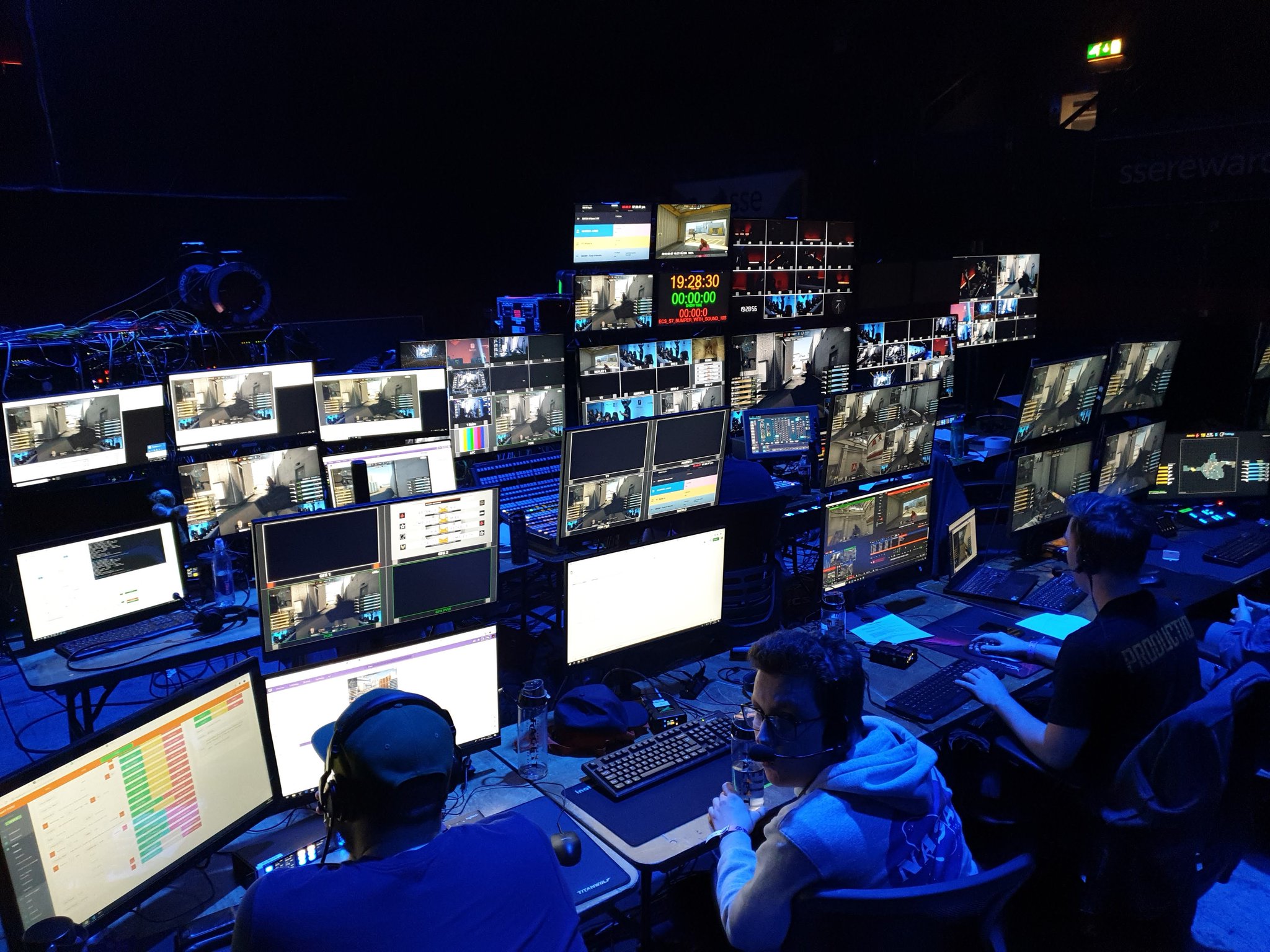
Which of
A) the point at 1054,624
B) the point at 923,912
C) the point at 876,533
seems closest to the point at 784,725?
the point at 923,912

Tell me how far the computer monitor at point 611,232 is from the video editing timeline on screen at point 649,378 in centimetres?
55

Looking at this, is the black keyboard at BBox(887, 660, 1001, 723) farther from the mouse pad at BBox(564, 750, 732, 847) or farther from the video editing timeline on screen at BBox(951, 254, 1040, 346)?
the video editing timeline on screen at BBox(951, 254, 1040, 346)

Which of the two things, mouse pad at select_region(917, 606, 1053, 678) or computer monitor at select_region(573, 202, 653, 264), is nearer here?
mouse pad at select_region(917, 606, 1053, 678)

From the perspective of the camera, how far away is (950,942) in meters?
1.51

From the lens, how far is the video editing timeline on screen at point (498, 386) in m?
5.00

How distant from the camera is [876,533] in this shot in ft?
11.3

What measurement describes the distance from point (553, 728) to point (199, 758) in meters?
0.97

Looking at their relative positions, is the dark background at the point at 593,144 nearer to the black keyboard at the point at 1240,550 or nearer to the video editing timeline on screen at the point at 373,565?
the black keyboard at the point at 1240,550

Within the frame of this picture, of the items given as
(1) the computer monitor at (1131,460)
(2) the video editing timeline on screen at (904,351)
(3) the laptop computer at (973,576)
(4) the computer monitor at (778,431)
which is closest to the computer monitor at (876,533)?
(3) the laptop computer at (973,576)

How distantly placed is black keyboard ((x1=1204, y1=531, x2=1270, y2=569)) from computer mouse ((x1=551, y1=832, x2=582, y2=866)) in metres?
3.50

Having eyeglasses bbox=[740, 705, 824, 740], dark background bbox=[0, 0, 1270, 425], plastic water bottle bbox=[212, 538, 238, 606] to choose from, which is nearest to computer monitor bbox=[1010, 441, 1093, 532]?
dark background bbox=[0, 0, 1270, 425]

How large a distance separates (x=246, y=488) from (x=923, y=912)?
12.2ft

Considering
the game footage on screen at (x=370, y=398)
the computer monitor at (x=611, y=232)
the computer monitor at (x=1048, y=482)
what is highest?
the computer monitor at (x=611, y=232)

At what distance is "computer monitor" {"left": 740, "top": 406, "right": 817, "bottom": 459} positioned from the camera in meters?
5.27
